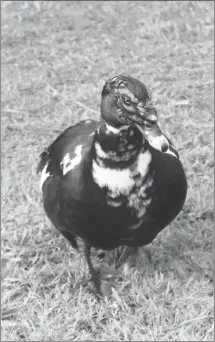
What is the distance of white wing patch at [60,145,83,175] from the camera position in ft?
8.14

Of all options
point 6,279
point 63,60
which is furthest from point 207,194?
point 63,60

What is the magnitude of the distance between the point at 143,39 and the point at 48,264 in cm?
299

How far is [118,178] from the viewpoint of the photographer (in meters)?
2.28

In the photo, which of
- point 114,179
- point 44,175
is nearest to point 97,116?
point 44,175

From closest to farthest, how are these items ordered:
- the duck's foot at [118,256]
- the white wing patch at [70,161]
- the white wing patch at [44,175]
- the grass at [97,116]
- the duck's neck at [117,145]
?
the duck's neck at [117,145], the white wing patch at [70,161], the grass at [97,116], the white wing patch at [44,175], the duck's foot at [118,256]

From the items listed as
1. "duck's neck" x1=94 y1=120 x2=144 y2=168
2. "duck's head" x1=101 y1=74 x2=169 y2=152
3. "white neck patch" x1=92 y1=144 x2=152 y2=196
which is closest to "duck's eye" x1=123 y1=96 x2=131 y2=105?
"duck's head" x1=101 y1=74 x2=169 y2=152

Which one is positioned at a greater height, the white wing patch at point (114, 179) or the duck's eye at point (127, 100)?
the duck's eye at point (127, 100)

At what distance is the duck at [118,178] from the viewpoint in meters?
2.09

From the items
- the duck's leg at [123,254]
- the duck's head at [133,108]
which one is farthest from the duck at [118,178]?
the duck's leg at [123,254]

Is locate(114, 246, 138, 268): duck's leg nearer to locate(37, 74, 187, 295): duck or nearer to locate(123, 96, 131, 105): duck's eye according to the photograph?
locate(37, 74, 187, 295): duck

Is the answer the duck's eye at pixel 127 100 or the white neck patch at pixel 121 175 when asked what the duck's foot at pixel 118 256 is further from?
the duck's eye at pixel 127 100

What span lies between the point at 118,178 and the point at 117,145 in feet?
0.48

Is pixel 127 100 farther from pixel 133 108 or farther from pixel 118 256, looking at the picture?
pixel 118 256

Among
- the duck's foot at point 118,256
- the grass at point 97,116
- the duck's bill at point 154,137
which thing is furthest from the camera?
the duck's foot at point 118,256
